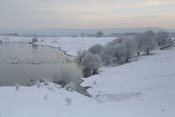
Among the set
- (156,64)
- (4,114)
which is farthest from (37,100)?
(156,64)

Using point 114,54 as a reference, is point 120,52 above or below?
above

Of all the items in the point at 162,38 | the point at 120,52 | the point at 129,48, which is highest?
the point at 162,38

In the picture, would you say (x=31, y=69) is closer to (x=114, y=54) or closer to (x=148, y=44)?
(x=114, y=54)

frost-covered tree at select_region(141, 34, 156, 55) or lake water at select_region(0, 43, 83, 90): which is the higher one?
frost-covered tree at select_region(141, 34, 156, 55)

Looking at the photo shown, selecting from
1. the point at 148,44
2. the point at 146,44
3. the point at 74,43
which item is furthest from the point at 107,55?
the point at 74,43

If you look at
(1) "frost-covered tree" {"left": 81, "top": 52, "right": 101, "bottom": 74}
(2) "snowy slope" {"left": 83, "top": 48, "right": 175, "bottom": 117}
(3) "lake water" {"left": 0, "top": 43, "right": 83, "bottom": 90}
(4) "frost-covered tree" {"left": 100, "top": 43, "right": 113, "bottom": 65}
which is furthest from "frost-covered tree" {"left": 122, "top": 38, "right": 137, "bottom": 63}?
(3) "lake water" {"left": 0, "top": 43, "right": 83, "bottom": 90}

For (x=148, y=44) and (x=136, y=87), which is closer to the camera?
(x=136, y=87)

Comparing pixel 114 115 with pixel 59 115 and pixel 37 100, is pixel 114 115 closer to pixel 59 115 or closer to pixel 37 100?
pixel 59 115

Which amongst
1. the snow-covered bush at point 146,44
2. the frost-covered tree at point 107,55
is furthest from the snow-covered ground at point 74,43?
the snow-covered bush at point 146,44

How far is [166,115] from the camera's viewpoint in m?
12.4

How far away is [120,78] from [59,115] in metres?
25.1

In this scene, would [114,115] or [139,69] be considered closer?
[114,115]

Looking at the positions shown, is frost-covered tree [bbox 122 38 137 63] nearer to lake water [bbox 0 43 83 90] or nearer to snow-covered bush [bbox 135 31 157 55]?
snow-covered bush [bbox 135 31 157 55]

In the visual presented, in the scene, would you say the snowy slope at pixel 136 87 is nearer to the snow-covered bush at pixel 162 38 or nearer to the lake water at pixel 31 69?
the lake water at pixel 31 69
